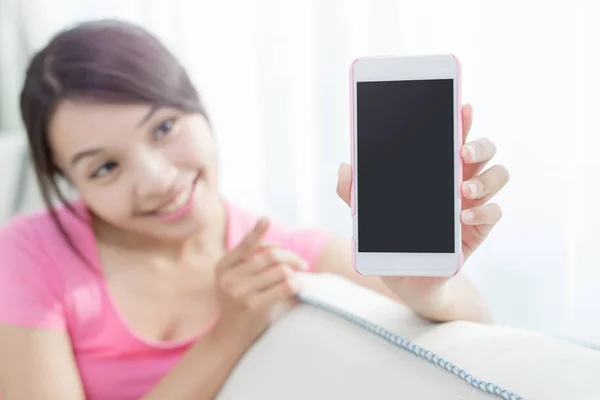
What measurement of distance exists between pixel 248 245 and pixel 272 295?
0.06 meters

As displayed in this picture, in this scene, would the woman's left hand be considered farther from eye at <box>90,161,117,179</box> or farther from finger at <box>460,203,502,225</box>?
eye at <box>90,161,117,179</box>

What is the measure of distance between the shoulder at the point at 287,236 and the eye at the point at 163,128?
0.18 meters

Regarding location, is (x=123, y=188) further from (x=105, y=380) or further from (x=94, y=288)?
(x=105, y=380)

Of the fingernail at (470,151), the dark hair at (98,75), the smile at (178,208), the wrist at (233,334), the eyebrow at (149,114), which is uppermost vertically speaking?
the dark hair at (98,75)

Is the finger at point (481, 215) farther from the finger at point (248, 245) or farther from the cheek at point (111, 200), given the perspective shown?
the cheek at point (111, 200)

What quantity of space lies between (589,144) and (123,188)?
0.57 m

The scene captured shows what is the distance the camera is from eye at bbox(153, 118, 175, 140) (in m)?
0.85

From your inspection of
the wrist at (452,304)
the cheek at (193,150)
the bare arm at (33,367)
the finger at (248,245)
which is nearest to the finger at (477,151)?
the wrist at (452,304)

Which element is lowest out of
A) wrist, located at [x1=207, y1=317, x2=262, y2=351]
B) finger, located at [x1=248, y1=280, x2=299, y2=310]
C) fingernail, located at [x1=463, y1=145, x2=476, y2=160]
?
wrist, located at [x1=207, y1=317, x2=262, y2=351]

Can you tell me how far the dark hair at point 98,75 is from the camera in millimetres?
820

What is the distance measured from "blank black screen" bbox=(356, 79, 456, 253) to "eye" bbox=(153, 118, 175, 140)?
0.35m

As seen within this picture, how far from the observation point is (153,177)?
82 centimetres

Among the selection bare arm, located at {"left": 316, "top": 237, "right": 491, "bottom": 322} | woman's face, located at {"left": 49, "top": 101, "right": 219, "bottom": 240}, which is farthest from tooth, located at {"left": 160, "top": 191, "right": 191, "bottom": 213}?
bare arm, located at {"left": 316, "top": 237, "right": 491, "bottom": 322}

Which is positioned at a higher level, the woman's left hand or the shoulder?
the woman's left hand
